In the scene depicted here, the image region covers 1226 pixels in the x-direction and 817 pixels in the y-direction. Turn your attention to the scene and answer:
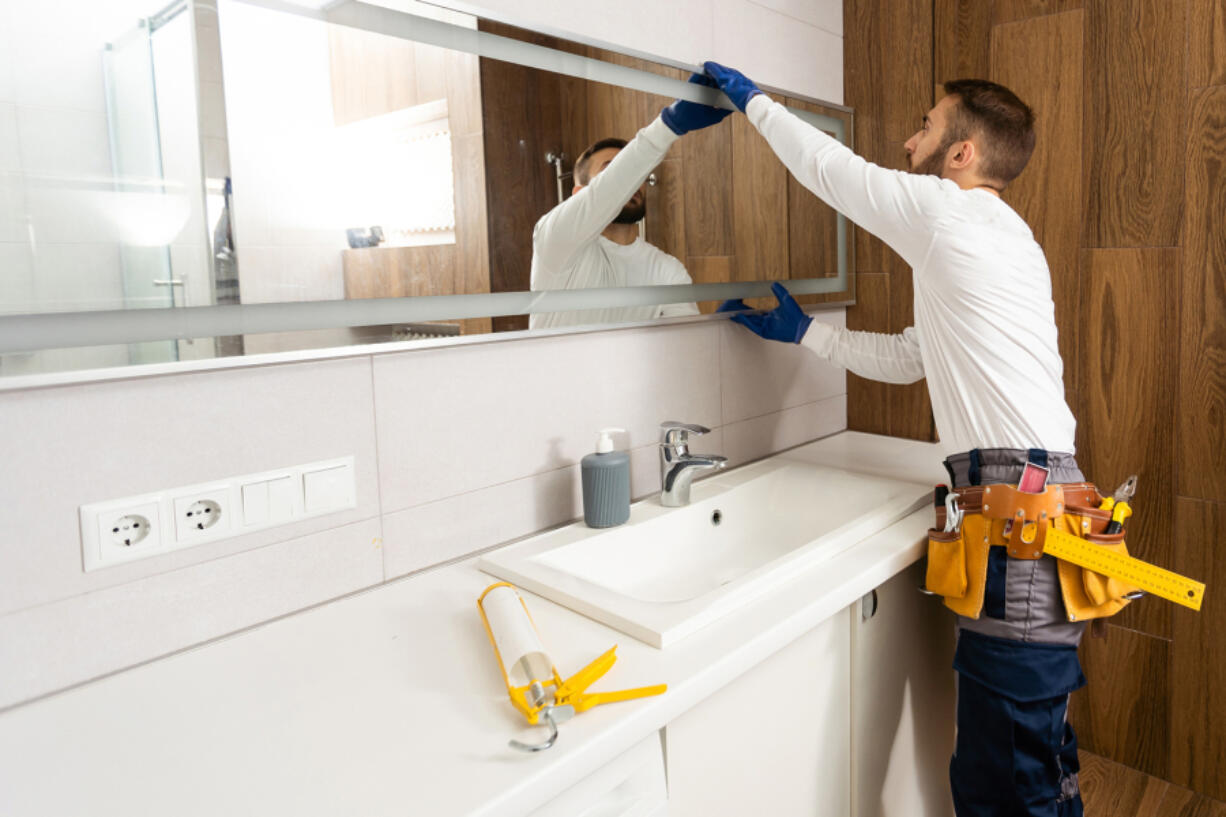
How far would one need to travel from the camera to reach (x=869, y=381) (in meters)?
2.22

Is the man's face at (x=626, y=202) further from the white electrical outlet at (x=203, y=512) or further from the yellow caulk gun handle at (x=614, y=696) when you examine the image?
the yellow caulk gun handle at (x=614, y=696)

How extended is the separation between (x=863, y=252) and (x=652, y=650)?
4.99 ft

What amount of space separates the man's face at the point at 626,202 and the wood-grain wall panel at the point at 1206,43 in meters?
1.21

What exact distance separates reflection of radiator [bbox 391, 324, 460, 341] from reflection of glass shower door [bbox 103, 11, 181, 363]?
0.32m

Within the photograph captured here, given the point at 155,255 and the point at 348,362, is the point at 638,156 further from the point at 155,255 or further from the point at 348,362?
the point at 155,255

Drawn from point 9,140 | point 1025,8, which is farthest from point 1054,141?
point 9,140

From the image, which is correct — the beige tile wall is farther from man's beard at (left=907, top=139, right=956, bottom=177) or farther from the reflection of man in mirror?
man's beard at (left=907, top=139, right=956, bottom=177)

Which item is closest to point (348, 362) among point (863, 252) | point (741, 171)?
point (741, 171)

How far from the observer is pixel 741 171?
5.90 feet

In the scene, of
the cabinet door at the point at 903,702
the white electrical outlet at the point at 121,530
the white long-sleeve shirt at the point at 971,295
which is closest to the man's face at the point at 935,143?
the white long-sleeve shirt at the point at 971,295

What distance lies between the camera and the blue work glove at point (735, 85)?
1.57 metres

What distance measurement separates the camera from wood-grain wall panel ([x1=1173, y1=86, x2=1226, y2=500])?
170cm

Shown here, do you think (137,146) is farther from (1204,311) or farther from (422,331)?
(1204,311)

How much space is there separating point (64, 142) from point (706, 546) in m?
1.19
